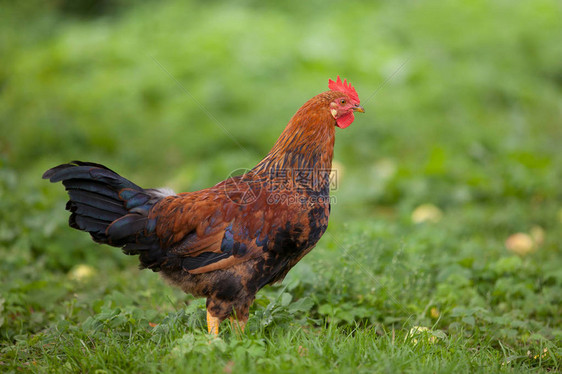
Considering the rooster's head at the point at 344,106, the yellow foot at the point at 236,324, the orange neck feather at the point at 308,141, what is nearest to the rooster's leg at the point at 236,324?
the yellow foot at the point at 236,324

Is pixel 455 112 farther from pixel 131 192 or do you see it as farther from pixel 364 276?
pixel 131 192

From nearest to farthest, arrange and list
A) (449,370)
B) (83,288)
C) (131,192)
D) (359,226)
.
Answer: (449,370)
(131,192)
(83,288)
(359,226)

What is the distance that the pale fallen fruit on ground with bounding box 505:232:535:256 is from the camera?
564cm

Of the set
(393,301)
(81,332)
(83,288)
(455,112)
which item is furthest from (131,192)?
(455,112)

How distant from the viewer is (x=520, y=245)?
18.7 ft

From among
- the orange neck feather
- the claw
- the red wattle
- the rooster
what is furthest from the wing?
the red wattle

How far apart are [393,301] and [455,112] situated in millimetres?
6649

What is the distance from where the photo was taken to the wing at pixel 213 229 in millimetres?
3258

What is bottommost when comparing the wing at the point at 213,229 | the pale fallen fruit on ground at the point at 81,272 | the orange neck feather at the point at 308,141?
the pale fallen fruit on ground at the point at 81,272

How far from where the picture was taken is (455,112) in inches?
388

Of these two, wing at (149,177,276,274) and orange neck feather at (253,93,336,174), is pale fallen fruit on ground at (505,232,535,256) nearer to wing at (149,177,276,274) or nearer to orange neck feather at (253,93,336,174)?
orange neck feather at (253,93,336,174)

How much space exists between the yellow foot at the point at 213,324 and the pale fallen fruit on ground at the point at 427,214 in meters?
3.79

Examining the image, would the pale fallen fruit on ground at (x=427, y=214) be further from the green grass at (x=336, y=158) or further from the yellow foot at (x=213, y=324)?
the yellow foot at (x=213, y=324)

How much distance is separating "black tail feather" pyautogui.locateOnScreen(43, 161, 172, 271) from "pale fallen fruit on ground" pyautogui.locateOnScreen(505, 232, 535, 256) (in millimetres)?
4157
